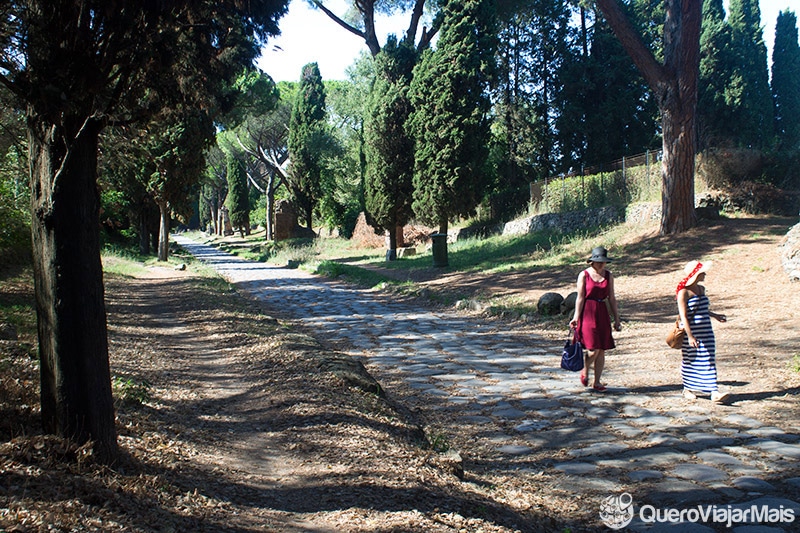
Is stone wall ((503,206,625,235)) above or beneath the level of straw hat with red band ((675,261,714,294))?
above

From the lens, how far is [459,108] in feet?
75.8

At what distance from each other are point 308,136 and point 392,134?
1623 cm

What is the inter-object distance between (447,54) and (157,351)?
18168 mm

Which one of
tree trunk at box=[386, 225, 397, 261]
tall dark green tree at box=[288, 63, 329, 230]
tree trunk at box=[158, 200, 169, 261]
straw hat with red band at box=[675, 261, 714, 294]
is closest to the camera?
straw hat with red band at box=[675, 261, 714, 294]

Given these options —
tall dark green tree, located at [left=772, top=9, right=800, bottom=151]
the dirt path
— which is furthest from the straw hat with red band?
tall dark green tree, located at [left=772, top=9, right=800, bottom=151]

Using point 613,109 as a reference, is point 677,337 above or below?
below

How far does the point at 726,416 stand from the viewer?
5945 mm

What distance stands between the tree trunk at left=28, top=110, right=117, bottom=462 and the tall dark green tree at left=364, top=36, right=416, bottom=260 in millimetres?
23969

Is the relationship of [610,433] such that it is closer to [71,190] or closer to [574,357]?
[574,357]

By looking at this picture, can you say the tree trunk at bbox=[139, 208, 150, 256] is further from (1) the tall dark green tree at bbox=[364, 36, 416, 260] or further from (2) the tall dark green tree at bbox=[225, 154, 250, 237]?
(2) the tall dark green tree at bbox=[225, 154, 250, 237]

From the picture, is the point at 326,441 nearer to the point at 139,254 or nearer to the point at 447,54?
the point at 447,54

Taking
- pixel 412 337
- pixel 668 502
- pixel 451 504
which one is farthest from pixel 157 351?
pixel 668 502

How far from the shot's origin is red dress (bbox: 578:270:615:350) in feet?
23.0

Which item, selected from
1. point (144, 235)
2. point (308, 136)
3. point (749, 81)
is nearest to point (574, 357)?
point (144, 235)
